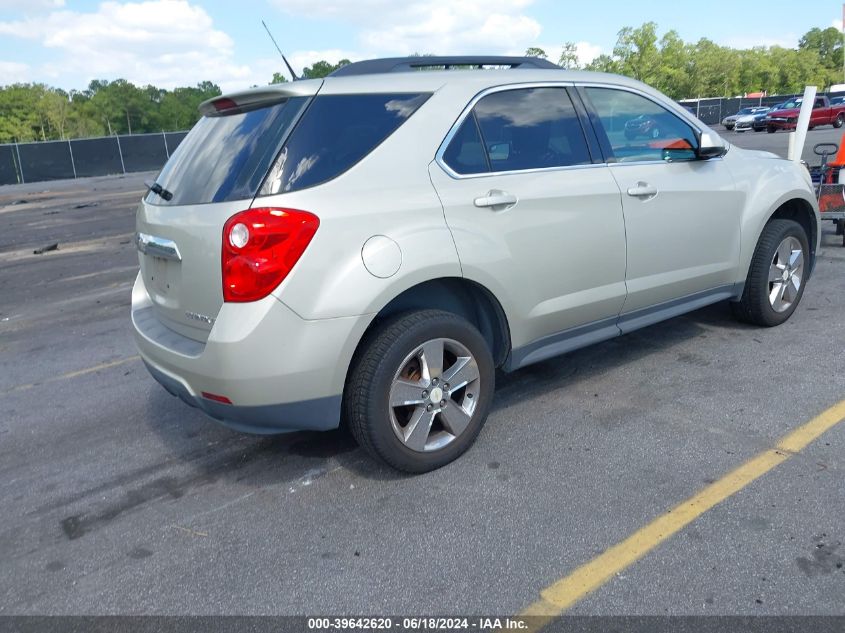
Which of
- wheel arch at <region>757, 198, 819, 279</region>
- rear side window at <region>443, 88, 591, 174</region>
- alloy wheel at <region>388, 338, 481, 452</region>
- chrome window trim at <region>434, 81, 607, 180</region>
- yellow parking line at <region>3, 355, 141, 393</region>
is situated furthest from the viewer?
wheel arch at <region>757, 198, 819, 279</region>

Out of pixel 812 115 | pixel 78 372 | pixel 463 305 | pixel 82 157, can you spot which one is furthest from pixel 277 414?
pixel 82 157

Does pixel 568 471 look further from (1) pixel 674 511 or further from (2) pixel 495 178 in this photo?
(2) pixel 495 178

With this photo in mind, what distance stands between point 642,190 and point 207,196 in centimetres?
241

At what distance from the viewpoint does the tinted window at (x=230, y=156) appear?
310 centimetres

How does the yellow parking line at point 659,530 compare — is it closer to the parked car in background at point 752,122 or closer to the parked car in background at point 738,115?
the parked car in background at point 752,122

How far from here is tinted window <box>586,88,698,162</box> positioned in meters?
4.18

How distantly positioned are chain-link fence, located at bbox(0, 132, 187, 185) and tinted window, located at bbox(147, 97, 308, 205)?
35.4 m

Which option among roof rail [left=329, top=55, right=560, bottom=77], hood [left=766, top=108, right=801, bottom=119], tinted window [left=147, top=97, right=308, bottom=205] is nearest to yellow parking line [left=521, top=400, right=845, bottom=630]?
tinted window [left=147, top=97, right=308, bottom=205]

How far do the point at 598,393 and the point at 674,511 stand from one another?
137cm

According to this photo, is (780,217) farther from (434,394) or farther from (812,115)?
(812,115)

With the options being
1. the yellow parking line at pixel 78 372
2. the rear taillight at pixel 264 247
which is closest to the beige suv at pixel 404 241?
the rear taillight at pixel 264 247

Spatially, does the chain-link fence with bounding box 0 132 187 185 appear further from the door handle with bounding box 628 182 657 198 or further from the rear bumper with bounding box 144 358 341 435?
the rear bumper with bounding box 144 358 341 435

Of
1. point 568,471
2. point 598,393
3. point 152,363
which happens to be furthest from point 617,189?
point 152,363

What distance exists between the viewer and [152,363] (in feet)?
11.7
